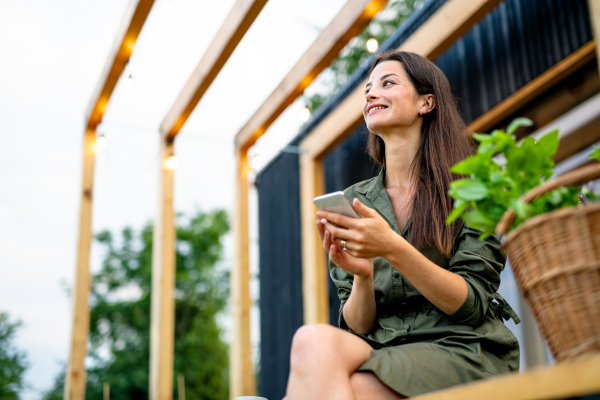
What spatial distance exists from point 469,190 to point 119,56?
422 cm

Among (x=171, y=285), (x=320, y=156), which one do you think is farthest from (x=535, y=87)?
(x=171, y=285)

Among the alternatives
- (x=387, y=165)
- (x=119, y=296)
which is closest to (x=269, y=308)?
(x=387, y=165)

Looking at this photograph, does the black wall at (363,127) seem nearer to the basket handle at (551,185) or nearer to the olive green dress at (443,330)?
the olive green dress at (443,330)

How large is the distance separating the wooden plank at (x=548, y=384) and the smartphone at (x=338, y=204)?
456mm

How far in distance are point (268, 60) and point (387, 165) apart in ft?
11.3

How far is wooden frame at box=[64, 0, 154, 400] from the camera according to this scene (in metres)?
4.36

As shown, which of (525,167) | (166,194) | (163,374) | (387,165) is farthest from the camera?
(166,194)

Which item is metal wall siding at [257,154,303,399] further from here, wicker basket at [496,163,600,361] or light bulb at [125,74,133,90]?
wicker basket at [496,163,600,361]

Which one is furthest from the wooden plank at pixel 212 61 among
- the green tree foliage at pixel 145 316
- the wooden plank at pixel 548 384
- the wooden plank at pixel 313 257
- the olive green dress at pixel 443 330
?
the green tree foliage at pixel 145 316

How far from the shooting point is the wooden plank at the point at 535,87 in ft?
9.65

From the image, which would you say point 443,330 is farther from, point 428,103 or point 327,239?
point 428,103

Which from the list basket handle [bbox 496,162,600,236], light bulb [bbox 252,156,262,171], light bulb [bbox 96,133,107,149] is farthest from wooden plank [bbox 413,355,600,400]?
light bulb [bbox 96,133,107,149]

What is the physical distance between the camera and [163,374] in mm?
4711

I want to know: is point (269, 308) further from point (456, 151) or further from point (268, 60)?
point (456, 151)
